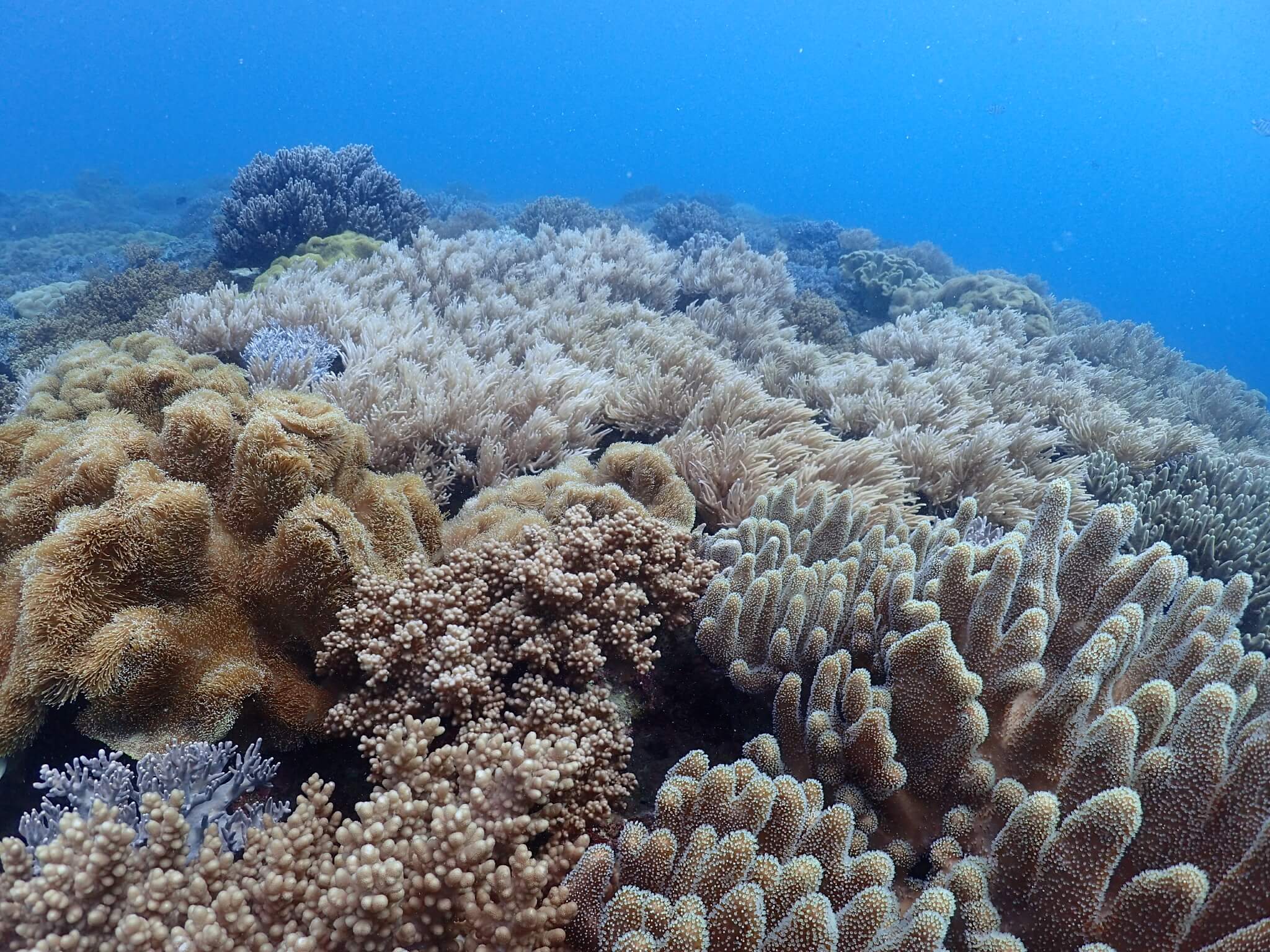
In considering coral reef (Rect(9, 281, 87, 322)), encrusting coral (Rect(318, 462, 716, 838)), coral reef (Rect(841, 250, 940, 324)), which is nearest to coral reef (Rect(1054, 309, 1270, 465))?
coral reef (Rect(841, 250, 940, 324))

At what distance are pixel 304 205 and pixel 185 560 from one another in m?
8.99

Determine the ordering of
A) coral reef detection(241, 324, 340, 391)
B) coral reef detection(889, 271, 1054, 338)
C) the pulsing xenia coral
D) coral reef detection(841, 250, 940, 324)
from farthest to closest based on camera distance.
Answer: coral reef detection(841, 250, 940, 324) < coral reef detection(889, 271, 1054, 338) < coral reef detection(241, 324, 340, 391) < the pulsing xenia coral

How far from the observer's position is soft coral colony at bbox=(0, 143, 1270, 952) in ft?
5.32

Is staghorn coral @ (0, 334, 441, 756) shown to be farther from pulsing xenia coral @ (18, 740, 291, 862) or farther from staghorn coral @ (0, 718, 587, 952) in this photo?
staghorn coral @ (0, 718, 587, 952)

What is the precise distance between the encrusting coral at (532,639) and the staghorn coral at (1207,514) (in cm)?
401

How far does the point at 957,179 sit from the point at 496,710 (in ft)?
565

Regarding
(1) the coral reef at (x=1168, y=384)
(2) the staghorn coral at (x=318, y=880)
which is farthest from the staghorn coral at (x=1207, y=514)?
(2) the staghorn coral at (x=318, y=880)

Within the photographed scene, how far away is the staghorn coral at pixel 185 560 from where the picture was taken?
7.43 ft

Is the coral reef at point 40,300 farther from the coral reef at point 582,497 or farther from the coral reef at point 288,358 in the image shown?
the coral reef at point 582,497

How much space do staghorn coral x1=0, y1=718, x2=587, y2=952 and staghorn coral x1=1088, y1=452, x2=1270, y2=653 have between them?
4.80 metres

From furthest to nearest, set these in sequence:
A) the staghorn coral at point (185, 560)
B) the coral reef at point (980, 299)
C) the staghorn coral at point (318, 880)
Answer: the coral reef at point (980, 299) < the staghorn coral at point (185, 560) < the staghorn coral at point (318, 880)

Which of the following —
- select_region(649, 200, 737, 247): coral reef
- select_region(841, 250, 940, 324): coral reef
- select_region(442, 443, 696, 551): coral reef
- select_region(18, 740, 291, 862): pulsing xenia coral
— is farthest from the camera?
select_region(649, 200, 737, 247): coral reef

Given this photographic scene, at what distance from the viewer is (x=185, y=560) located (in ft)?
8.30

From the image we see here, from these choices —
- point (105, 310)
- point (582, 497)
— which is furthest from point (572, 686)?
point (105, 310)
